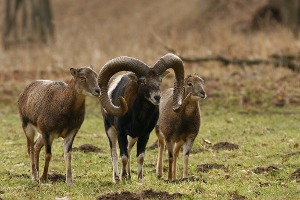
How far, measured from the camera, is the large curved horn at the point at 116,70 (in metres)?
12.7

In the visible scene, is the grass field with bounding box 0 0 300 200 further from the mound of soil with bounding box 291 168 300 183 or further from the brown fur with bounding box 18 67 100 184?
the brown fur with bounding box 18 67 100 184

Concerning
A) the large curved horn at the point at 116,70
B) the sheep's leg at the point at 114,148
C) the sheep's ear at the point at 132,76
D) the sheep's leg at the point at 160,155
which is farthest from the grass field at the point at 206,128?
the sheep's ear at the point at 132,76

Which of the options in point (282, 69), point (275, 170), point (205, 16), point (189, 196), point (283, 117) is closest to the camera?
point (189, 196)

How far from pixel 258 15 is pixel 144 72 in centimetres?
3892

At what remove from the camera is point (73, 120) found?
41.9ft

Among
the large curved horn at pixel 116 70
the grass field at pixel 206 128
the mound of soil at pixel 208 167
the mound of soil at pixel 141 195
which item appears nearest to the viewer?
the mound of soil at pixel 141 195

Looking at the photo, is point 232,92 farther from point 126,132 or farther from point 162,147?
point 126,132

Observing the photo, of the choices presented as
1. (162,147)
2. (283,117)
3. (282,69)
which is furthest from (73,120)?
(282,69)

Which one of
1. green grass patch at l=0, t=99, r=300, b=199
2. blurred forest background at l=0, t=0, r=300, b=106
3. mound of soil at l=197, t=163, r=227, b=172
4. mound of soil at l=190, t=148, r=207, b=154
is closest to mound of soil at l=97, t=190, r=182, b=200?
green grass patch at l=0, t=99, r=300, b=199

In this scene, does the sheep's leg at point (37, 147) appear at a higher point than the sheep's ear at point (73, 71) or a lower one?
lower

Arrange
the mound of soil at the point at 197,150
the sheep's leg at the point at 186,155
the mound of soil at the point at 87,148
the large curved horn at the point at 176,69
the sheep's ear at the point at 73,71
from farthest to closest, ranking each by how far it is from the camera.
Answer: the mound of soil at the point at 87,148, the mound of soil at the point at 197,150, the sheep's leg at the point at 186,155, the large curved horn at the point at 176,69, the sheep's ear at the point at 73,71

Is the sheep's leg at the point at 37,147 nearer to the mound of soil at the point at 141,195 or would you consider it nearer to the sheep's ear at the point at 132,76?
the sheep's ear at the point at 132,76

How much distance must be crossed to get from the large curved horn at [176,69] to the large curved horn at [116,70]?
285 millimetres

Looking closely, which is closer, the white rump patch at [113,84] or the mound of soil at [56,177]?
the mound of soil at [56,177]
